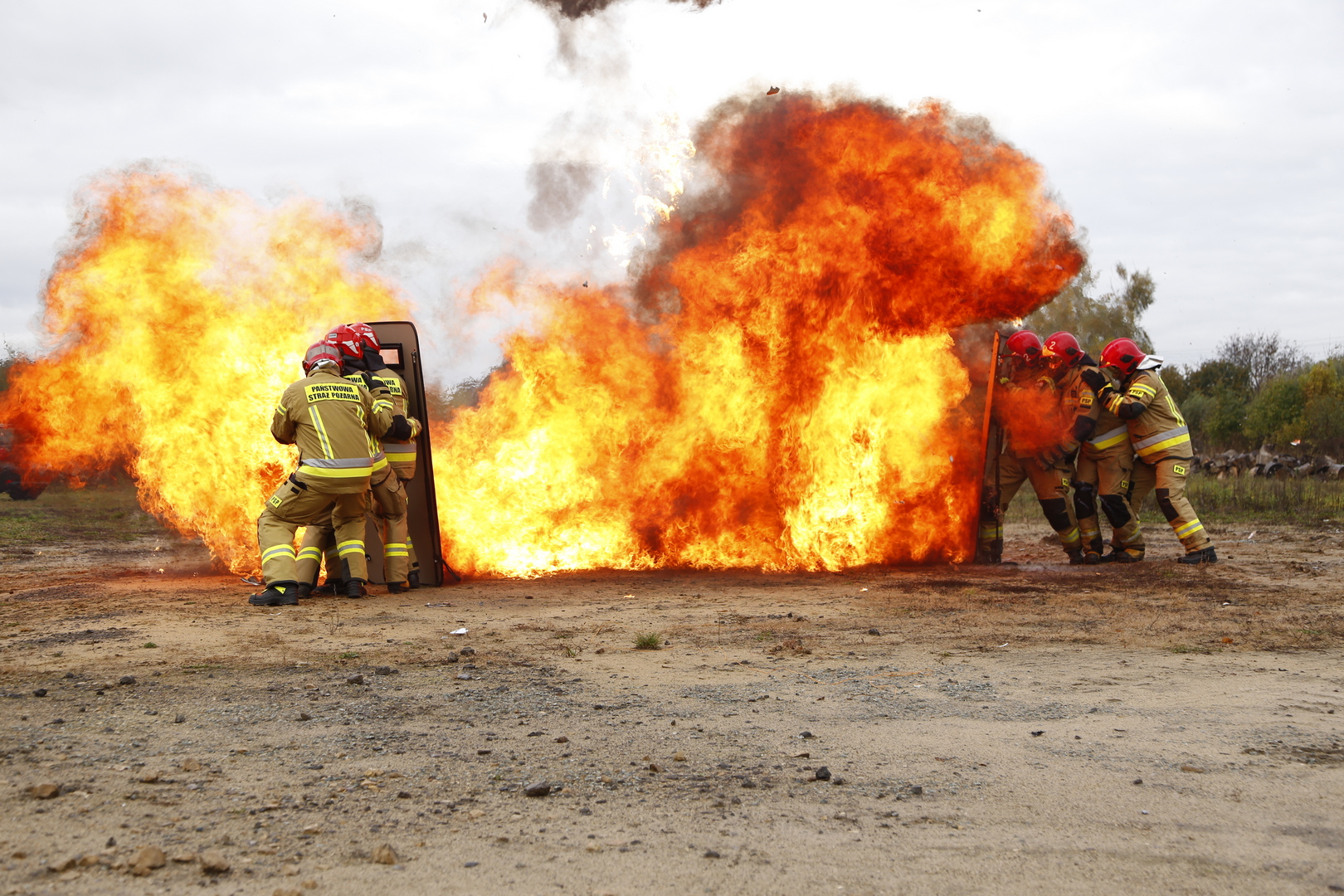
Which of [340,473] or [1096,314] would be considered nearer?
[340,473]

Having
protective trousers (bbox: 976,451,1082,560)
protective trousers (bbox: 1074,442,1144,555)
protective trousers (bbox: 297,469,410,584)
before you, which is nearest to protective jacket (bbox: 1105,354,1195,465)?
protective trousers (bbox: 1074,442,1144,555)

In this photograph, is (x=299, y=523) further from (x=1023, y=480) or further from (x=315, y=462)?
(x=1023, y=480)

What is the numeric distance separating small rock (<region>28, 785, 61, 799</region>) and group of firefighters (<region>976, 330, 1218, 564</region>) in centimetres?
917

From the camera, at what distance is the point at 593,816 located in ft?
11.5

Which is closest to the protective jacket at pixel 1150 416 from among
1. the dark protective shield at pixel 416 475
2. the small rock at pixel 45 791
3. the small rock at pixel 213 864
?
the dark protective shield at pixel 416 475

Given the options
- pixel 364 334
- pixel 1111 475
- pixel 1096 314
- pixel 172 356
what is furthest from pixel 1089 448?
pixel 1096 314

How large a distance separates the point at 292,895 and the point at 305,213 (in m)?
9.03

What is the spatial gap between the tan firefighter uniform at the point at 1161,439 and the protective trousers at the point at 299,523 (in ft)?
26.1

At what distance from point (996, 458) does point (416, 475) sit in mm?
6234

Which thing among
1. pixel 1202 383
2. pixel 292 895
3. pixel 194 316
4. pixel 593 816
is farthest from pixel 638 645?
pixel 1202 383

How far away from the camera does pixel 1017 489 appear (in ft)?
35.6

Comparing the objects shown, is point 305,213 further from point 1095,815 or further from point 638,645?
point 1095,815

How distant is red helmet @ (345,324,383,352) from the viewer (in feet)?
30.5

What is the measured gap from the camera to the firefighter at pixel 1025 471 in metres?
10.6
